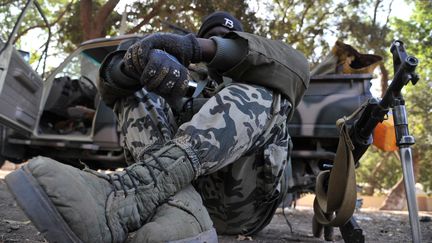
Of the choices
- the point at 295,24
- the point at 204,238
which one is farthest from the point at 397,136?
the point at 295,24

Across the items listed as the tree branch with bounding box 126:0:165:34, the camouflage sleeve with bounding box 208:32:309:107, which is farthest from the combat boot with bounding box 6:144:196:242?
the tree branch with bounding box 126:0:165:34

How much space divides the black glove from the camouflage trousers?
0.16 metres

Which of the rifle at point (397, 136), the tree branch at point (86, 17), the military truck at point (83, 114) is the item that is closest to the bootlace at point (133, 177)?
the rifle at point (397, 136)

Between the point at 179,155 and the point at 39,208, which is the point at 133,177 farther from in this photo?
the point at 39,208

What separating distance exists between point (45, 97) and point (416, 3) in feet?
44.4

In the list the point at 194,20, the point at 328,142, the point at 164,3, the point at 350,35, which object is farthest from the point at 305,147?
the point at 350,35

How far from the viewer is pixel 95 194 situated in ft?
3.70

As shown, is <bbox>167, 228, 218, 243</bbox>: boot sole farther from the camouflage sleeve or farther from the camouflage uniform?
the camouflage sleeve

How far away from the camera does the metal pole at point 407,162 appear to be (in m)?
1.47

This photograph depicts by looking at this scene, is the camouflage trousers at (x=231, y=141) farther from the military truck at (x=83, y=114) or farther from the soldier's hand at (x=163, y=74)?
the military truck at (x=83, y=114)

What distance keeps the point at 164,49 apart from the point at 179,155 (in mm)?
343

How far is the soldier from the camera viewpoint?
1.06 m

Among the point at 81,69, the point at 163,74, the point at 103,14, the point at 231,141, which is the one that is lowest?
the point at 231,141

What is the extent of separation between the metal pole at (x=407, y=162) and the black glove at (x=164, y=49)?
2.37 feet
